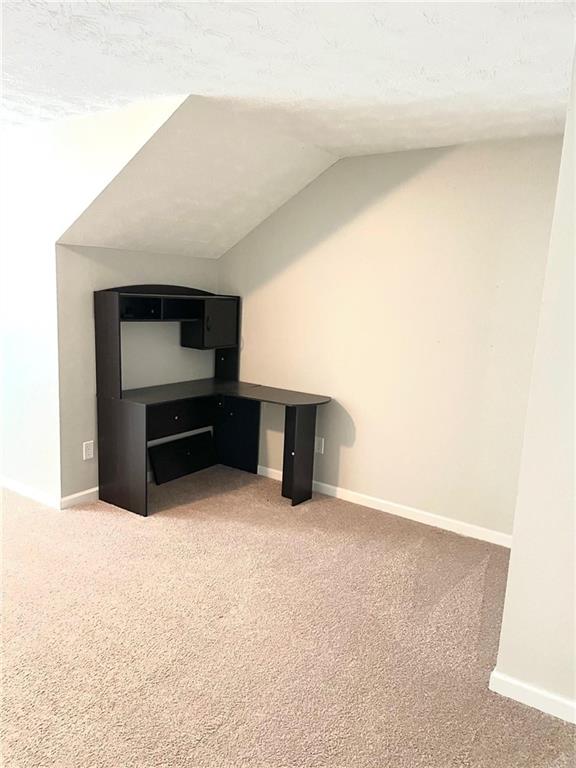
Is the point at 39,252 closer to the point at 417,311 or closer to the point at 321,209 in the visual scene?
the point at 321,209

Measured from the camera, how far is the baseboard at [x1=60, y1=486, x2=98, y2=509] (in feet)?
11.8

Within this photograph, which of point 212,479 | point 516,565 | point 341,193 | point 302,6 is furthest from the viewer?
point 212,479

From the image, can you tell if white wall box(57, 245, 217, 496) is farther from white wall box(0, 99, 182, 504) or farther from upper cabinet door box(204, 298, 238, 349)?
upper cabinet door box(204, 298, 238, 349)

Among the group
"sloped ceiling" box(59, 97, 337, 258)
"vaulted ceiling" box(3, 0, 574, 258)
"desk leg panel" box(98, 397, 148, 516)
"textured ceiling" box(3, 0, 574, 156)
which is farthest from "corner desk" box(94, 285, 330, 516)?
"textured ceiling" box(3, 0, 574, 156)

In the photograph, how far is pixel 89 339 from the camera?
359 cm

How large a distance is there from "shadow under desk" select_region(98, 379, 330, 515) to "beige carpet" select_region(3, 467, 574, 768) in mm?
260

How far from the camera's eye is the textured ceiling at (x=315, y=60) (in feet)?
5.92

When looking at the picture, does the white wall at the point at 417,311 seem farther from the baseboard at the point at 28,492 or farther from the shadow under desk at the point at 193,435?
the baseboard at the point at 28,492

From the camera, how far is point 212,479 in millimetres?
4254

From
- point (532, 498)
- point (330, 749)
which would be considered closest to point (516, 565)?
A: point (532, 498)

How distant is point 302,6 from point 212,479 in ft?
10.5

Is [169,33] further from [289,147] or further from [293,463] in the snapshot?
[293,463]

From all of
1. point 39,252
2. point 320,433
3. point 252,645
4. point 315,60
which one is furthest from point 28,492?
point 315,60

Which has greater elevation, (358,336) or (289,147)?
(289,147)
